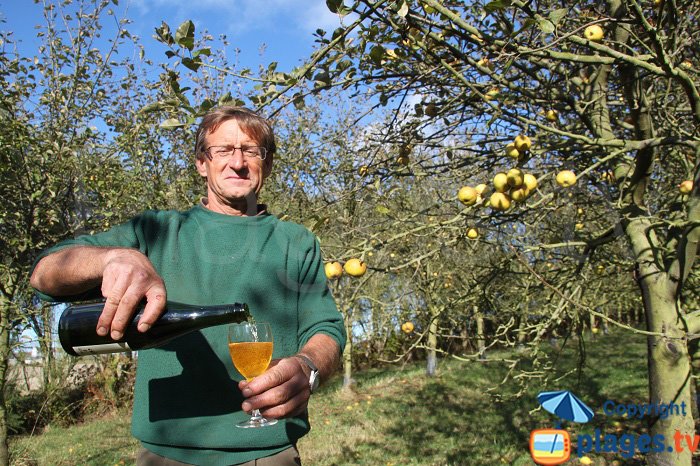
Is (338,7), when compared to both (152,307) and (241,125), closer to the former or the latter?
(241,125)

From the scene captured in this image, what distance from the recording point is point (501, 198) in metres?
2.25

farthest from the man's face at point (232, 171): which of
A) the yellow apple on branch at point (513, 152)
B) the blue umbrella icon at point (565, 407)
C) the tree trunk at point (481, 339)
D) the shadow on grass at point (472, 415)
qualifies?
the blue umbrella icon at point (565, 407)

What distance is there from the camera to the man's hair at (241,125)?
64.0 inches

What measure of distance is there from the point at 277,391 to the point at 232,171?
Answer: 2.41 ft

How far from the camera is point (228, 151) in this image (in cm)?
161

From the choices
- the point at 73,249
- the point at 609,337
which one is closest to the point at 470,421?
the point at 73,249

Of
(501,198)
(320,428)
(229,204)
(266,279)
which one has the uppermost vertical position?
(501,198)

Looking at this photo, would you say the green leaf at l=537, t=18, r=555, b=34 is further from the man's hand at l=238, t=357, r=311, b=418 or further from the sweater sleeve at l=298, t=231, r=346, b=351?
the man's hand at l=238, t=357, r=311, b=418

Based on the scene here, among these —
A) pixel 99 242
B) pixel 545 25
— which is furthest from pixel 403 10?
pixel 99 242

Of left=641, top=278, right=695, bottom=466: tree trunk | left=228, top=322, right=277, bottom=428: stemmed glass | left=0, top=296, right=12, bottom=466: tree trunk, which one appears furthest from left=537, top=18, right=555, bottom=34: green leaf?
left=0, top=296, right=12, bottom=466: tree trunk

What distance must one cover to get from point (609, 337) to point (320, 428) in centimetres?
1246

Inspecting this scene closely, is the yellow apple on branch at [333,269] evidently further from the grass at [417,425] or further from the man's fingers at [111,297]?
the grass at [417,425]

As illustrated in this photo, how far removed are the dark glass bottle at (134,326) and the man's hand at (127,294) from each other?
0.40 feet

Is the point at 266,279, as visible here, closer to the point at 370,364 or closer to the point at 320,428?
the point at 320,428
